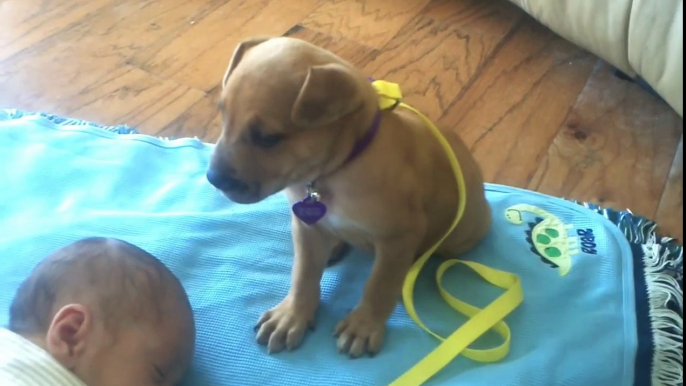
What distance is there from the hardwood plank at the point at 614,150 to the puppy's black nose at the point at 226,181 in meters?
0.93

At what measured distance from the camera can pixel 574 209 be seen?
1.58m

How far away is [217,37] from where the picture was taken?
2275 mm

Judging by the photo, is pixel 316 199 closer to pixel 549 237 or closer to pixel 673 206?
pixel 549 237

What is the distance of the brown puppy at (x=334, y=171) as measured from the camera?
1034 millimetres

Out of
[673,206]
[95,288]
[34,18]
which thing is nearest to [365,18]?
[34,18]

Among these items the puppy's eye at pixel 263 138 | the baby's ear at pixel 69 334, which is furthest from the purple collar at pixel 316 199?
the baby's ear at pixel 69 334

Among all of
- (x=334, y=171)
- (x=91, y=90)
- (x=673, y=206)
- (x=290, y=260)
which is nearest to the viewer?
(x=334, y=171)

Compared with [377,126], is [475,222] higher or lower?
lower

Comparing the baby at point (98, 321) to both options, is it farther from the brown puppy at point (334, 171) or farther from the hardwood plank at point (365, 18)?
the hardwood plank at point (365, 18)

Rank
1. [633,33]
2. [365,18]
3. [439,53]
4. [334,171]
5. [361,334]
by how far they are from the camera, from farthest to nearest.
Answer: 1. [365,18]
2. [439,53]
3. [633,33]
4. [361,334]
5. [334,171]

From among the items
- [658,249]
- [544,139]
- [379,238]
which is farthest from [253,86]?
[544,139]

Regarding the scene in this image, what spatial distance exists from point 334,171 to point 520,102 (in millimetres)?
1058

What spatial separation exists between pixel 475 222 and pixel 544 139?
0.61m

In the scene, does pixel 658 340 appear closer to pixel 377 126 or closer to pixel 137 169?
pixel 377 126
